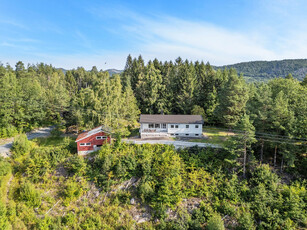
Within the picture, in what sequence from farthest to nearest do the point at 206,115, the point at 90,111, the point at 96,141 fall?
the point at 206,115 → the point at 90,111 → the point at 96,141

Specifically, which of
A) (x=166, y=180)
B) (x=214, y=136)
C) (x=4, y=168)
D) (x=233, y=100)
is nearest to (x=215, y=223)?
(x=166, y=180)

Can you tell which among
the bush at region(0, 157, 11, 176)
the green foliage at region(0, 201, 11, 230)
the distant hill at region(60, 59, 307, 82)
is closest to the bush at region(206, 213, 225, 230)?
the green foliage at region(0, 201, 11, 230)

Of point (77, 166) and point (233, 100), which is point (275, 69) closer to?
point (233, 100)

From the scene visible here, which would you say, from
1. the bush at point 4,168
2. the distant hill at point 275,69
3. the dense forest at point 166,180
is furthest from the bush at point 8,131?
the distant hill at point 275,69

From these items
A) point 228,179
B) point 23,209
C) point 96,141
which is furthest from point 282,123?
point 23,209

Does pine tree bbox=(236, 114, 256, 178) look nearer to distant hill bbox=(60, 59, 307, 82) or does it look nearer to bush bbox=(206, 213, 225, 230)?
bush bbox=(206, 213, 225, 230)

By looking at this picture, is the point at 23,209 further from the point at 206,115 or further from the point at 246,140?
the point at 206,115
